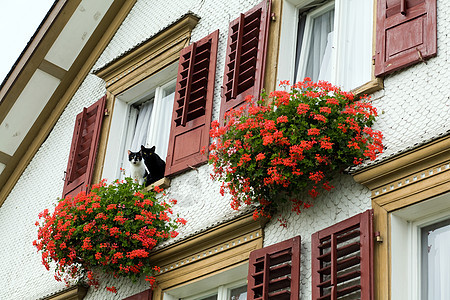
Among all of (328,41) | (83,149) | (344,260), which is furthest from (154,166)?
(344,260)

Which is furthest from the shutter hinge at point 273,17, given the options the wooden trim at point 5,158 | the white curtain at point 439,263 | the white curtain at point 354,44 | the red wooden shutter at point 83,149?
the wooden trim at point 5,158

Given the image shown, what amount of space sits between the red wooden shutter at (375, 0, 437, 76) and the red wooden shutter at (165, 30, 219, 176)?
224 centimetres

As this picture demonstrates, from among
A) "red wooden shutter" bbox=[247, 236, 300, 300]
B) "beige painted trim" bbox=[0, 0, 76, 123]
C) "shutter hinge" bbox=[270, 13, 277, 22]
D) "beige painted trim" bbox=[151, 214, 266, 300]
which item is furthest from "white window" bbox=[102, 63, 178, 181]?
"red wooden shutter" bbox=[247, 236, 300, 300]

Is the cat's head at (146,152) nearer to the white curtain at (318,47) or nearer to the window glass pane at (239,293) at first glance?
the white curtain at (318,47)

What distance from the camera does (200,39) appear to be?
1038 centimetres

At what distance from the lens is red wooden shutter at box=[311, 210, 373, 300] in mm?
6801

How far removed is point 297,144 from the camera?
742 cm

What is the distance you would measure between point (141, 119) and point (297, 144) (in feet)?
14.3

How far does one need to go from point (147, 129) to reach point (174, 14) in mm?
1386

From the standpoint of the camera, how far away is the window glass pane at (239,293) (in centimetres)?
831

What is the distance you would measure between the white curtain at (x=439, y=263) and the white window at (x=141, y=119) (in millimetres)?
4272

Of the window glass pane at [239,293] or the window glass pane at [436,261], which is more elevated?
the window glass pane at [239,293]

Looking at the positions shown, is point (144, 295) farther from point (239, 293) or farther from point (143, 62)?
point (143, 62)

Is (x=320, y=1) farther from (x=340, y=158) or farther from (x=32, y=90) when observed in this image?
(x=32, y=90)
